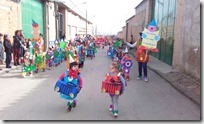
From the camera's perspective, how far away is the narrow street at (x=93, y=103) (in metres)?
5.61

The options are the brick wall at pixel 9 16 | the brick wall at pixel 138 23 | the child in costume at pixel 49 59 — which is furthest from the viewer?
the brick wall at pixel 138 23

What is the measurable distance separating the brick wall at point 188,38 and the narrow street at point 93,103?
135 centimetres

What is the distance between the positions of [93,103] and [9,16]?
10.3 m

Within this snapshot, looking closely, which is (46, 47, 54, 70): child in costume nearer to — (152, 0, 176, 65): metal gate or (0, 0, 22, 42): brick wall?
(0, 0, 22, 42): brick wall

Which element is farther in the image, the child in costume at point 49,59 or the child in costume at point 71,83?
the child in costume at point 49,59

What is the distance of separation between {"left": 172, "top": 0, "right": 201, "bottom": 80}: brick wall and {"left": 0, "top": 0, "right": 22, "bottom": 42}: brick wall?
29.6 feet

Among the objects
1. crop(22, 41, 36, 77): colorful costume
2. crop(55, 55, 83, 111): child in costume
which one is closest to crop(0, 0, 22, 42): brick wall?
crop(22, 41, 36, 77): colorful costume

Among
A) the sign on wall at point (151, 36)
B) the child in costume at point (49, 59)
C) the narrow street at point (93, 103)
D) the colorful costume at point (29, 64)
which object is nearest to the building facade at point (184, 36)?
the narrow street at point (93, 103)

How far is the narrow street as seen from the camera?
5.61 meters

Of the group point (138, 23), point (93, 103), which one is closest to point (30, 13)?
point (138, 23)

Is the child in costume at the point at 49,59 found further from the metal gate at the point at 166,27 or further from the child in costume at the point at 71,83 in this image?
the child in costume at the point at 71,83

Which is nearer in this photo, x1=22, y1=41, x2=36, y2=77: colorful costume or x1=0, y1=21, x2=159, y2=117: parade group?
x1=0, y1=21, x2=159, y2=117: parade group

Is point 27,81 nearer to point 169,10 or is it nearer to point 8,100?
point 8,100

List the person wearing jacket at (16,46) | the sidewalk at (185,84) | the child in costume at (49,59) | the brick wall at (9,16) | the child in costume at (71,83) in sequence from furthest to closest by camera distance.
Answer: the brick wall at (9,16)
the person wearing jacket at (16,46)
the child in costume at (49,59)
the sidewalk at (185,84)
the child in costume at (71,83)
